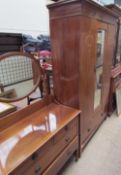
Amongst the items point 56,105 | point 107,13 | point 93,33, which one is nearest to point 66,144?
point 56,105

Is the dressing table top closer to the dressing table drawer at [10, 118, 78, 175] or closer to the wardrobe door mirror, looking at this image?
the dressing table drawer at [10, 118, 78, 175]

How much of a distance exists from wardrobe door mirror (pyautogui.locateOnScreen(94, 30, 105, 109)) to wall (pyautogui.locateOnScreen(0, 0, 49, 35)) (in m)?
2.21

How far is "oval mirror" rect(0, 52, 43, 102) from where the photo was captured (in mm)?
1264

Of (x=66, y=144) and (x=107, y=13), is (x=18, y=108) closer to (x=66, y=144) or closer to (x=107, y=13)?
(x=66, y=144)

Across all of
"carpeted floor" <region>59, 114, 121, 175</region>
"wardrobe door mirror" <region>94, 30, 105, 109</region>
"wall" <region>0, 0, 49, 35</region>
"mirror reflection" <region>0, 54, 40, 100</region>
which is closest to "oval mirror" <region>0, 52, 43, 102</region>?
"mirror reflection" <region>0, 54, 40, 100</region>

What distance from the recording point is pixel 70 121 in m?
Result: 1.39

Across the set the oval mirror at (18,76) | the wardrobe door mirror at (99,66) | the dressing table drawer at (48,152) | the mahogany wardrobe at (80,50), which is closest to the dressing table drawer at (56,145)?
the dressing table drawer at (48,152)

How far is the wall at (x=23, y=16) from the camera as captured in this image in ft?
9.70

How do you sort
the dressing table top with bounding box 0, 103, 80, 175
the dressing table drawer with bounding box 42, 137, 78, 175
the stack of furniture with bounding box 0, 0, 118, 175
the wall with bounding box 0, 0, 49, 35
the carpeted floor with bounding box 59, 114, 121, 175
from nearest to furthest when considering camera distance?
the dressing table top with bounding box 0, 103, 80, 175 → the stack of furniture with bounding box 0, 0, 118, 175 → the dressing table drawer with bounding box 42, 137, 78, 175 → the carpeted floor with bounding box 59, 114, 121, 175 → the wall with bounding box 0, 0, 49, 35

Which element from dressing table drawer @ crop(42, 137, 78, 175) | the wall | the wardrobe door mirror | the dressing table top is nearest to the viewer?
the dressing table top

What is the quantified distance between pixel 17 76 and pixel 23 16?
2472 millimetres

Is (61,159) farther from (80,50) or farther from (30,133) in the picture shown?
(80,50)

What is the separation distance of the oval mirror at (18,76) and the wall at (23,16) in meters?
2.00

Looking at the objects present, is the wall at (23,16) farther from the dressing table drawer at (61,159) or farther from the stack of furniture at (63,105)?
the dressing table drawer at (61,159)
